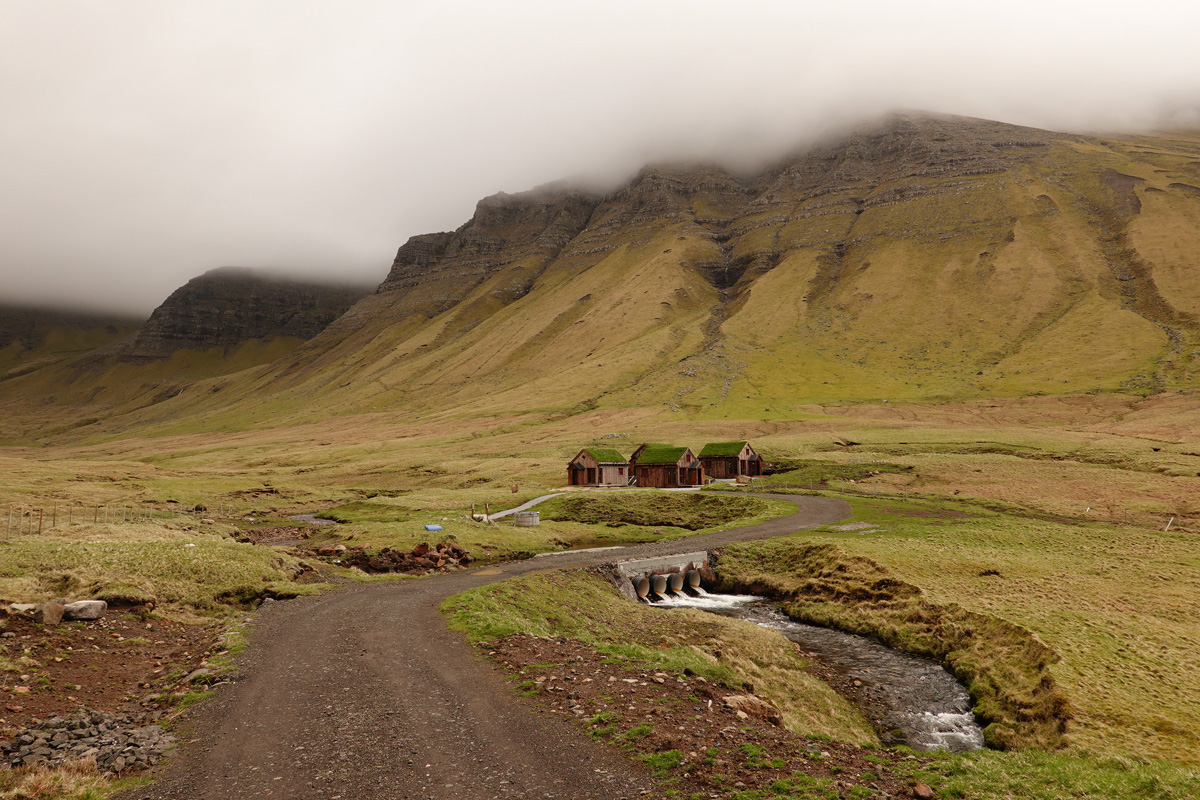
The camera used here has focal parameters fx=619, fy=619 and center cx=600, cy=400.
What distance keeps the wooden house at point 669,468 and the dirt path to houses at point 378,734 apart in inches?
3023

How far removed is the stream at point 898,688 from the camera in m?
22.0

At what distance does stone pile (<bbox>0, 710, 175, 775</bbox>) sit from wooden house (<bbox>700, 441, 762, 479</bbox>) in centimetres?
9239

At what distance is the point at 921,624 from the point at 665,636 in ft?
46.2

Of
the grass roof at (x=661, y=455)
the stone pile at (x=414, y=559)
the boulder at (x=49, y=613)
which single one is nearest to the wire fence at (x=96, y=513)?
the stone pile at (x=414, y=559)

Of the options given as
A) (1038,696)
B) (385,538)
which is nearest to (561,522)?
(385,538)

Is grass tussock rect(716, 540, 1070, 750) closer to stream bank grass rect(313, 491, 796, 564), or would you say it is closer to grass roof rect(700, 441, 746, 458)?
stream bank grass rect(313, 491, 796, 564)

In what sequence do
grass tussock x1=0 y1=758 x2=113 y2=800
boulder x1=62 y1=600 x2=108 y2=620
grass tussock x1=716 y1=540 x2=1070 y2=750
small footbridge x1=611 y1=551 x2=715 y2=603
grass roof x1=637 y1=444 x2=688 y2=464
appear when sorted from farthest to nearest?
grass roof x1=637 y1=444 x2=688 y2=464, small footbridge x1=611 y1=551 x2=715 y2=603, boulder x1=62 y1=600 x2=108 y2=620, grass tussock x1=716 y1=540 x2=1070 y2=750, grass tussock x1=0 y1=758 x2=113 y2=800

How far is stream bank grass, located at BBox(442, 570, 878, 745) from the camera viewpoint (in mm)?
21734

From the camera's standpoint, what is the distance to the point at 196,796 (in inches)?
515

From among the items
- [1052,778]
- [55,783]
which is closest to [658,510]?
[1052,778]

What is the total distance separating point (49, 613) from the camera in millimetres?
22828

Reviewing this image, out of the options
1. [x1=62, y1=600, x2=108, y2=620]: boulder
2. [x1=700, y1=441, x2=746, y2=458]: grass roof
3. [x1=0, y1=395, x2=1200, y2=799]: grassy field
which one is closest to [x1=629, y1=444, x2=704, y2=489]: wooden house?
[x1=700, y1=441, x2=746, y2=458]: grass roof

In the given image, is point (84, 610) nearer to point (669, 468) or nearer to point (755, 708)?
point (755, 708)

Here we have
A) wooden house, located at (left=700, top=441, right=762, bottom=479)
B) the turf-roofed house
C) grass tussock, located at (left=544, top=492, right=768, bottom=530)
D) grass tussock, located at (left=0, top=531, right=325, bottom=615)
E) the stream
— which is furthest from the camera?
wooden house, located at (left=700, top=441, right=762, bottom=479)
